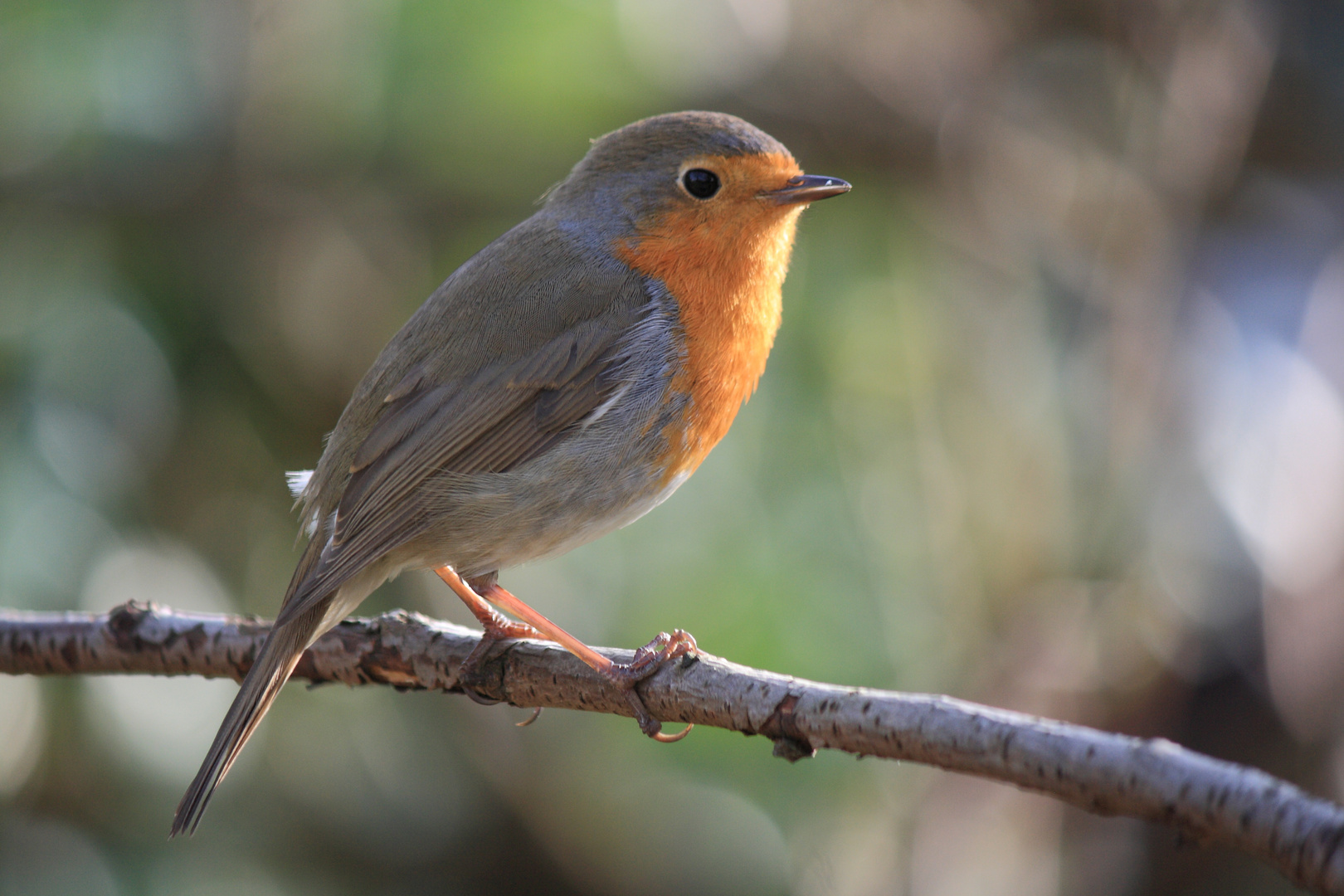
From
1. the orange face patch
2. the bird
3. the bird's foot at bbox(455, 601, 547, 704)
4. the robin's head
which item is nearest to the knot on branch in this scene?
the bird

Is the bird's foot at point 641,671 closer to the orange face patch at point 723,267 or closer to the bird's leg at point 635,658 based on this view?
the bird's leg at point 635,658

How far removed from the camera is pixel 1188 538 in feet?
14.3

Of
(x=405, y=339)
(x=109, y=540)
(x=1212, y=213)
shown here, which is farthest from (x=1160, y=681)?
(x=109, y=540)

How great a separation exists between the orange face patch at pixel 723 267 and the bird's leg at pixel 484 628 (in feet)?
2.04

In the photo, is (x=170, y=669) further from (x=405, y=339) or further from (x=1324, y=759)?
(x=1324, y=759)

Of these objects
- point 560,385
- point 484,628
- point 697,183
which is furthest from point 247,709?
point 697,183

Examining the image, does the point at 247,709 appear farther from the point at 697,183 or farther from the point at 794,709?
the point at 697,183

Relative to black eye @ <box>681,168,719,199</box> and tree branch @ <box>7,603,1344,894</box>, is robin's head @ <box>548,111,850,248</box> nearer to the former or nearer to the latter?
black eye @ <box>681,168,719,199</box>

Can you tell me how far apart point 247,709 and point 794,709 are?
4.34 ft

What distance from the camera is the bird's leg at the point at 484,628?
8.67 feet

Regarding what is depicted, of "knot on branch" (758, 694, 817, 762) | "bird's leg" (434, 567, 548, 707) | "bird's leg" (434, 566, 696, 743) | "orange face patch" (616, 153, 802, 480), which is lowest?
"bird's leg" (434, 567, 548, 707)

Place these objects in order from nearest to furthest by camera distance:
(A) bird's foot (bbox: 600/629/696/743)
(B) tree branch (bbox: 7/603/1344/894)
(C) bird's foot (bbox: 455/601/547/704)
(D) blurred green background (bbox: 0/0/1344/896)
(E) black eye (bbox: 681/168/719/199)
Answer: (B) tree branch (bbox: 7/603/1344/894), (A) bird's foot (bbox: 600/629/696/743), (C) bird's foot (bbox: 455/601/547/704), (E) black eye (bbox: 681/168/719/199), (D) blurred green background (bbox: 0/0/1344/896)

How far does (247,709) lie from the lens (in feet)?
8.20

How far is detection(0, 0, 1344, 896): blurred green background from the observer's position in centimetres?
394
